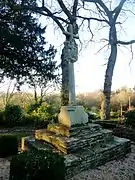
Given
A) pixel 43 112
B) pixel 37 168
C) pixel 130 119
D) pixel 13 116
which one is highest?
pixel 43 112

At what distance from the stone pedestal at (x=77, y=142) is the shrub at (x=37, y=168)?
1309 millimetres

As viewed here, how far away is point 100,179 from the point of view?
22.4ft

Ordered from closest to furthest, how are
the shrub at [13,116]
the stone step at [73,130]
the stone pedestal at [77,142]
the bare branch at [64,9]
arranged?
the stone pedestal at [77,142] → the stone step at [73,130] → the shrub at [13,116] → the bare branch at [64,9]

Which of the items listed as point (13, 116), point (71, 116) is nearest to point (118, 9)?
point (13, 116)

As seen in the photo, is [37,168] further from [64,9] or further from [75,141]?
[64,9]

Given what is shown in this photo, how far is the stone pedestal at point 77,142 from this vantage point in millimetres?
7484

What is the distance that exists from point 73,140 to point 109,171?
3.80 feet

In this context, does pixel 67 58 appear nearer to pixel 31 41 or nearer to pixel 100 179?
pixel 100 179

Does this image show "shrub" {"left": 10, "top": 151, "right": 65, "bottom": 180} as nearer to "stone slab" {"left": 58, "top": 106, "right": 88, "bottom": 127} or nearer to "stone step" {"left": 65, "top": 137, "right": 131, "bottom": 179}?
"stone step" {"left": 65, "top": 137, "right": 131, "bottom": 179}

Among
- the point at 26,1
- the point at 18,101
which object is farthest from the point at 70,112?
the point at 18,101

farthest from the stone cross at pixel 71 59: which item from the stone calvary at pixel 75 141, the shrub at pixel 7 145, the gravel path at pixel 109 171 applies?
the gravel path at pixel 109 171

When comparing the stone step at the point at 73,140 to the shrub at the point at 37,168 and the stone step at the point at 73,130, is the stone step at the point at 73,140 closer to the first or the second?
the stone step at the point at 73,130

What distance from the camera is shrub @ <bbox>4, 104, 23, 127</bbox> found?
55.6 ft

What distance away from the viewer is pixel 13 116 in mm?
17047
